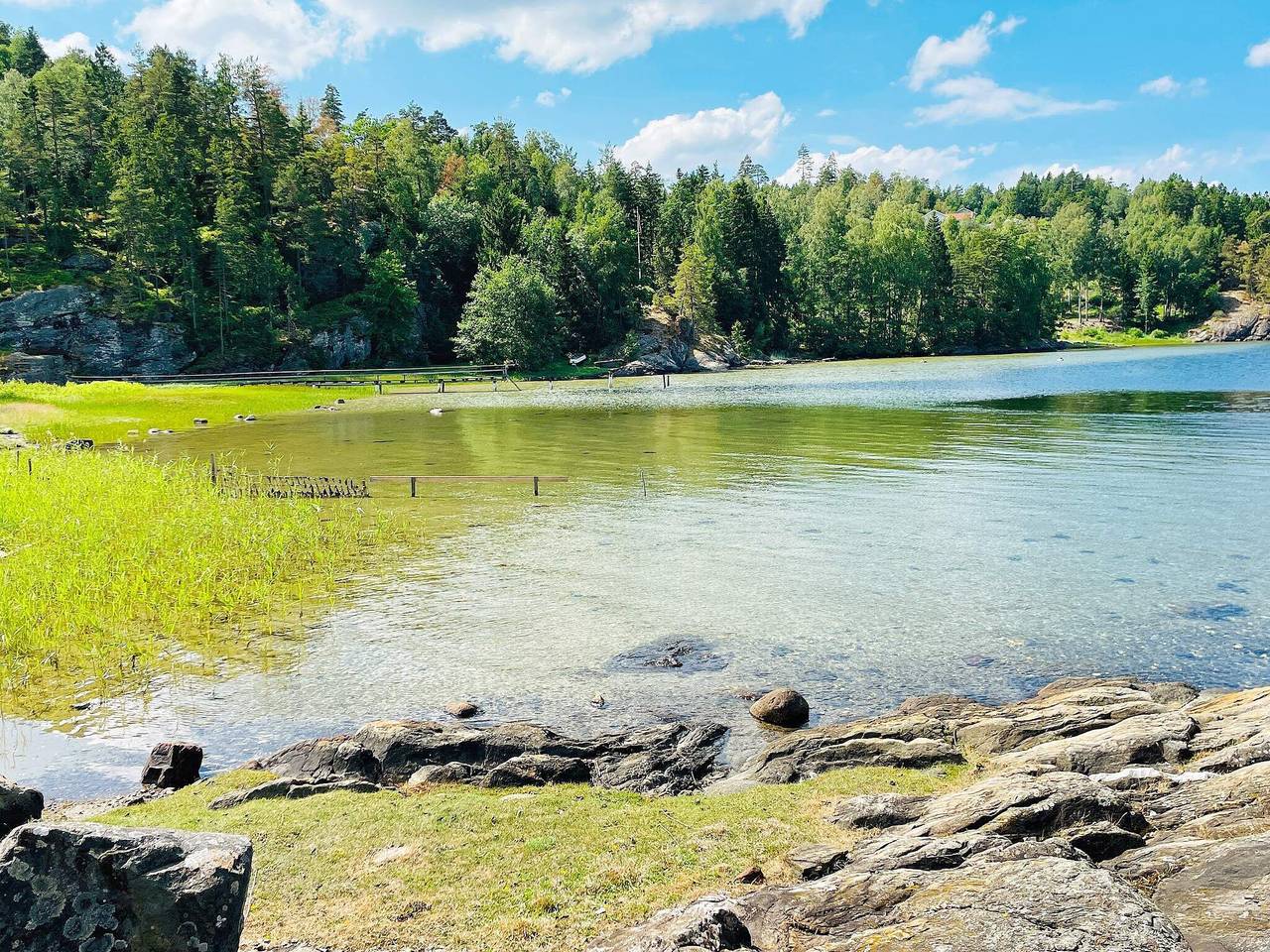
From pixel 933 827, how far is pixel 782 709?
6.05 m

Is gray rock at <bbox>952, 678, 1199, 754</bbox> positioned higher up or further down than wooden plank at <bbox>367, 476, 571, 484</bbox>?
further down

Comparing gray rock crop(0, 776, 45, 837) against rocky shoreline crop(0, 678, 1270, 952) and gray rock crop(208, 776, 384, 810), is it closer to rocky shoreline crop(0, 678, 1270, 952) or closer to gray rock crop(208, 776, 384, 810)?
rocky shoreline crop(0, 678, 1270, 952)

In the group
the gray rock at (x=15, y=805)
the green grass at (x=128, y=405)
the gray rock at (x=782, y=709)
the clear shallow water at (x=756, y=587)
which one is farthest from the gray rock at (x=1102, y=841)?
the green grass at (x=128, y=405)

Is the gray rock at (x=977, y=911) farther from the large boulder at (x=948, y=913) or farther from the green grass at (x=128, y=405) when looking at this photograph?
the green grass at (x=128, y=405)

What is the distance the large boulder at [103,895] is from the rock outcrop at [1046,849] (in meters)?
3.46

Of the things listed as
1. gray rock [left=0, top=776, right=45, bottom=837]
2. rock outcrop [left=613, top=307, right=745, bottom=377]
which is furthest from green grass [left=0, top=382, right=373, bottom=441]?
rock outcrop [left=613, top=307, right=745, bottom=377]

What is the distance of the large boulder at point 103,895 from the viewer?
225 inches

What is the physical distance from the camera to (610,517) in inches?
1297

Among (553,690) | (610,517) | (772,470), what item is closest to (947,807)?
(553,690)

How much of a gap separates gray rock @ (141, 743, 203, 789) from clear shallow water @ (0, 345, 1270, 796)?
749 millimetres

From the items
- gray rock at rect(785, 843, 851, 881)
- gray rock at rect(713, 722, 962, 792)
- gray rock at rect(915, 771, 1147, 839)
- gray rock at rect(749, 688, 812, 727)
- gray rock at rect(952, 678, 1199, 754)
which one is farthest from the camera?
gray rock at rect(749, 688, 812, 727)

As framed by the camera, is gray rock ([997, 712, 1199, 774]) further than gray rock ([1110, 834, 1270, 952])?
Yes

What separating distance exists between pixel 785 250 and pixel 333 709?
179m

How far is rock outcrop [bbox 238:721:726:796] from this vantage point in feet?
41.7
